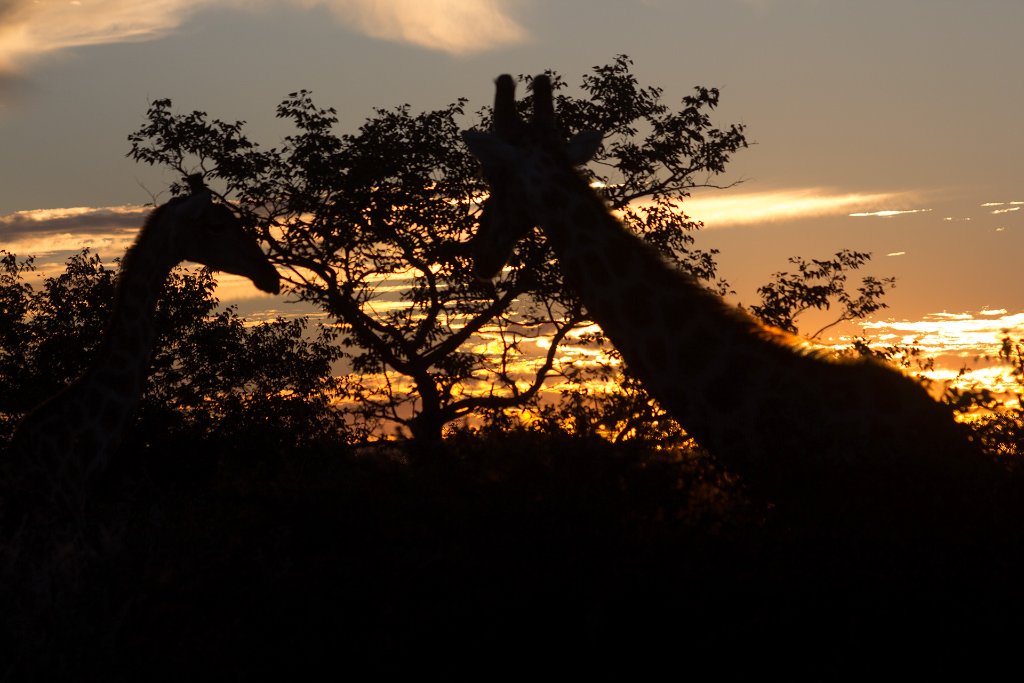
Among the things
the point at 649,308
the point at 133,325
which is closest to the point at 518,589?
the point at 649,308

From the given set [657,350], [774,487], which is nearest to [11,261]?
[657,350]

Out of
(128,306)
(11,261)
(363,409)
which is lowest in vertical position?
(363,409)

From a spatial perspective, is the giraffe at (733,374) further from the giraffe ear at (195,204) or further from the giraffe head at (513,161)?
the giraffe ear at (195,204)

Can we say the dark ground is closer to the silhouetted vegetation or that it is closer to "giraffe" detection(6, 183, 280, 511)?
the silhouetted vegetation

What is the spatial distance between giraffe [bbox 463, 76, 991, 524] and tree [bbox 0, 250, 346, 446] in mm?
16051

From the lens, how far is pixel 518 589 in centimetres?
520

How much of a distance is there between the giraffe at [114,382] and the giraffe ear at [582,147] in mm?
6286

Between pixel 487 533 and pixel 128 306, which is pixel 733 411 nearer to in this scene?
pixel 487 533

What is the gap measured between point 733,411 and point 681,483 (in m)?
1.14

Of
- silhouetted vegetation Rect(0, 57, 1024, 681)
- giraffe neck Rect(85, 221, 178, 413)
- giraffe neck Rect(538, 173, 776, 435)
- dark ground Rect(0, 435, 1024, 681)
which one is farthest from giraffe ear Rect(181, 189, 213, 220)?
dark ground Rect(0, 435, 1024, 681)

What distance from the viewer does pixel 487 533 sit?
6039 millimetres

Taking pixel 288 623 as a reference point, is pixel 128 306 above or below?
above

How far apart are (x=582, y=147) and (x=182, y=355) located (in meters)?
18.8

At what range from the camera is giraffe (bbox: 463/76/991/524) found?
606cm
